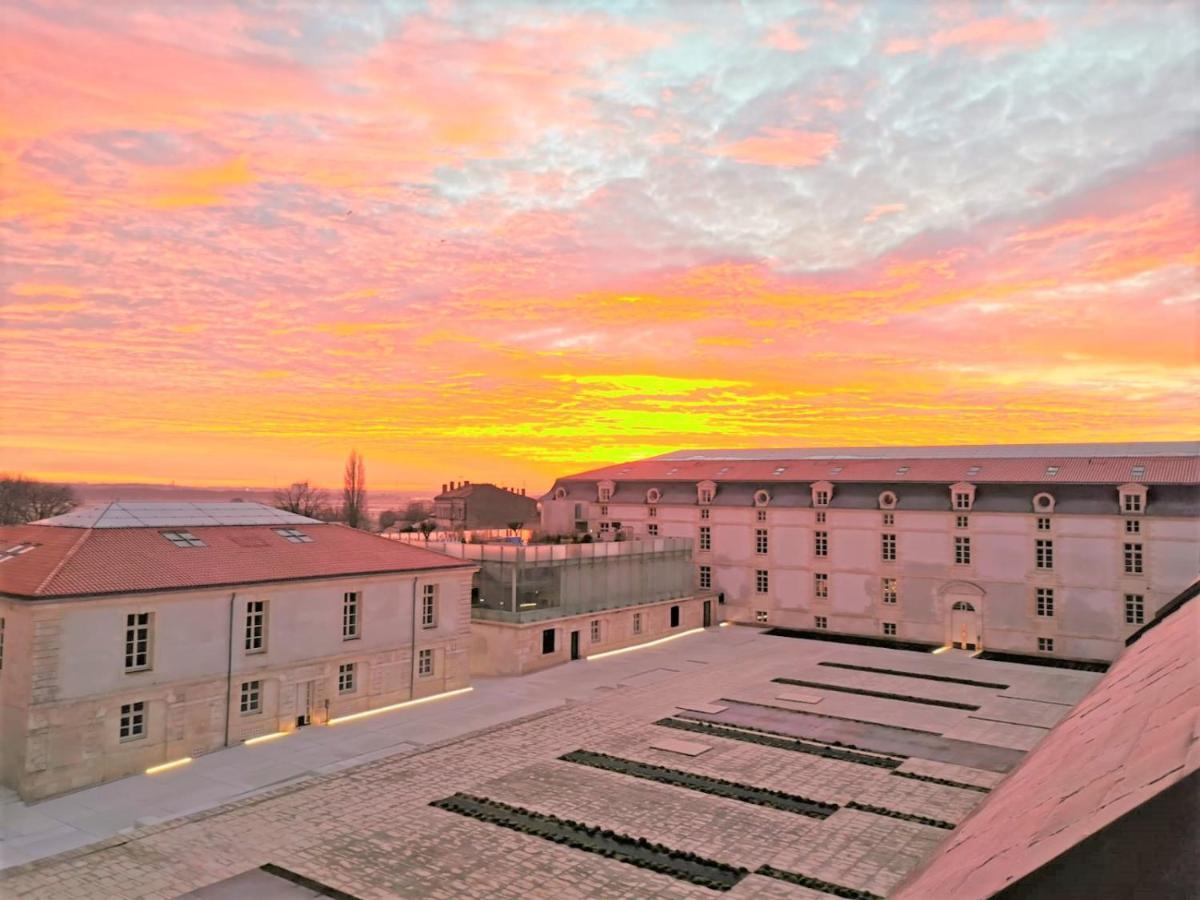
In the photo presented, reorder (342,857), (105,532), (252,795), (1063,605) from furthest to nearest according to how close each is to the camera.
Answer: (1063,605), (105,532), (252,795), (342,857)

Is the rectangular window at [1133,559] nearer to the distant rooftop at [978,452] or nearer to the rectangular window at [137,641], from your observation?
the distant rooftop at [978,452]

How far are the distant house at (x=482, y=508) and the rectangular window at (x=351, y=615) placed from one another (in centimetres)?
7147

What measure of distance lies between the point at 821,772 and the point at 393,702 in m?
19.5

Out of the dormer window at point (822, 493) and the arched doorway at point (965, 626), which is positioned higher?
the dormer window at point (822, 493)

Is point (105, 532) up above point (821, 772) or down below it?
above

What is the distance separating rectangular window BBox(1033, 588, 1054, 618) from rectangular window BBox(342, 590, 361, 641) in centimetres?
4233

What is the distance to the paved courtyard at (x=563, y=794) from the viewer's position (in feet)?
64.9

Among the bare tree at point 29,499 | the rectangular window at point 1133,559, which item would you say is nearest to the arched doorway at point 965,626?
the rectangular window at point 1133,559

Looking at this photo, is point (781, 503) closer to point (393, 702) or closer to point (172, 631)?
point (393, 702)

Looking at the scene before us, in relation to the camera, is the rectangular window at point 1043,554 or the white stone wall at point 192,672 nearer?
the white stone wall at point 192,672

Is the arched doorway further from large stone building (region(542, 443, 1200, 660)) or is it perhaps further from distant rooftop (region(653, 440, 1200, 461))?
distant rooftop (region(653, 440, 1200, 461))

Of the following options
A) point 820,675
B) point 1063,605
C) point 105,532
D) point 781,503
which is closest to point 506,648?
point 820,675

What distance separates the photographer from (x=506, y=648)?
141ft

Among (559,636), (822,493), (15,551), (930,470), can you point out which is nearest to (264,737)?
(15,551)
